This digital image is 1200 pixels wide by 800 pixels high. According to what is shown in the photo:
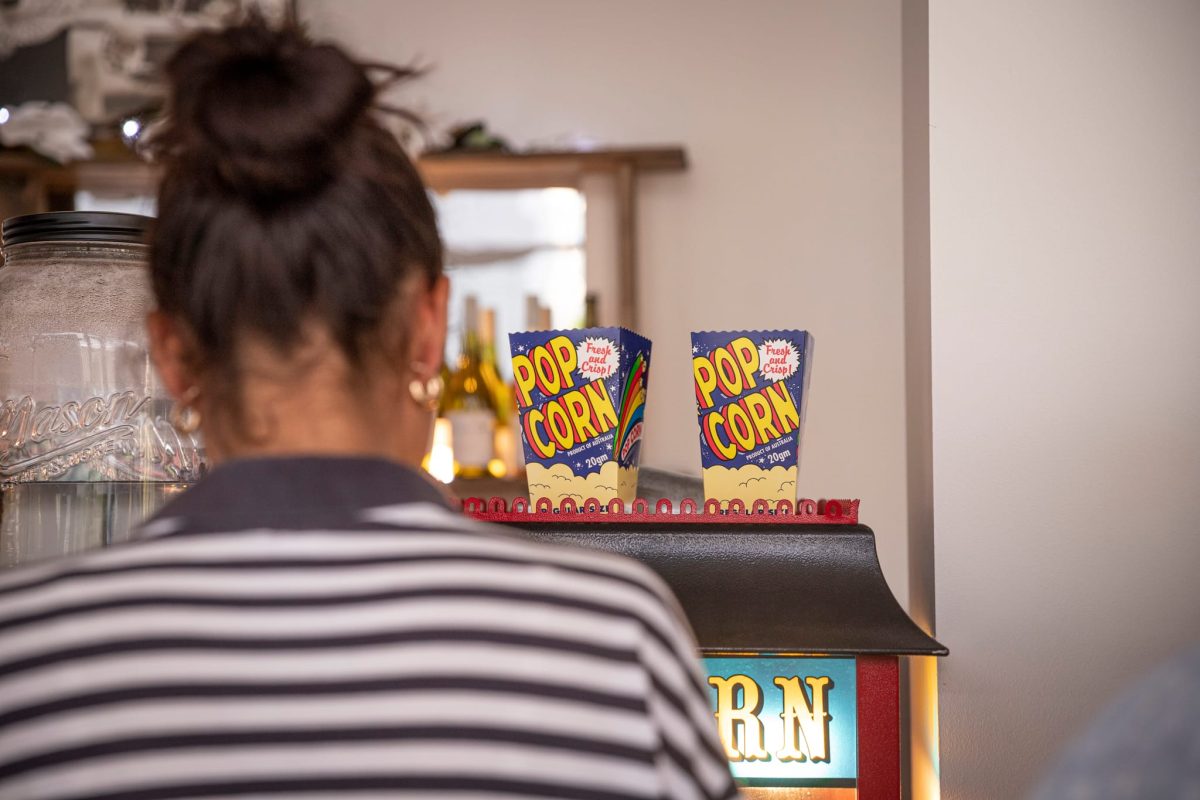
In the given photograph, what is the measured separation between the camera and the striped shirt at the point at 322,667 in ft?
1.70

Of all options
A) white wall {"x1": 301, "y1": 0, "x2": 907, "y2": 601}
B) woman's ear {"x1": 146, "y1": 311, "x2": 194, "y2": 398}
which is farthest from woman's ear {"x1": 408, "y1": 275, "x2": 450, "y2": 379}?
white wall {"x1": 301, "y1": 0, "x2": 907, "y2": 601}

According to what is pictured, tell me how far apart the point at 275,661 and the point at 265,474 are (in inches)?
3.8

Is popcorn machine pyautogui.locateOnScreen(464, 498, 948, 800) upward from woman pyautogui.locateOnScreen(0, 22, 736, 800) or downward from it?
downward

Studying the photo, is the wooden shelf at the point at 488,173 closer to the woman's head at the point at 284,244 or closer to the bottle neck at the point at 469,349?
the bottle neck at the point at 469,349

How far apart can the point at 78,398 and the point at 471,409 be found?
1.75 meters

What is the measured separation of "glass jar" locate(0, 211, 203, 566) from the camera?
3.17ft

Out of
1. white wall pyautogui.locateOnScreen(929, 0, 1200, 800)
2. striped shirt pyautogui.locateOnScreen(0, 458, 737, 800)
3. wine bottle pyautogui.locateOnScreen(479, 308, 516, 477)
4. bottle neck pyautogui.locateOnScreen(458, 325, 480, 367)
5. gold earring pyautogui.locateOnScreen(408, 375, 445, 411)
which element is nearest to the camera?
striped shirt pyautogui.locateOnScreen(0, 458, 737, 800)

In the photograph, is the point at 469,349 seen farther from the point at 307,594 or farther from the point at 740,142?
the point at 307,594

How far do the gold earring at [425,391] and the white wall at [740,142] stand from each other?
1.97m

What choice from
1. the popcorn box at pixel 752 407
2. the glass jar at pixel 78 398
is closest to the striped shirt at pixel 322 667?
the glass jar at pixel 78 398

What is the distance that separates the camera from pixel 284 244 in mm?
543

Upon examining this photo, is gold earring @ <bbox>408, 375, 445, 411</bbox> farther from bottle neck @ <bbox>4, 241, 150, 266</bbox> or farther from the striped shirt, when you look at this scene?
bottle neck @ <bbox>4, 241, 150, 266</bbox>

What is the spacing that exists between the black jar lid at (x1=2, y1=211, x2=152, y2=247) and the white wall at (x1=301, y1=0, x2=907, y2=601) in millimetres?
1716

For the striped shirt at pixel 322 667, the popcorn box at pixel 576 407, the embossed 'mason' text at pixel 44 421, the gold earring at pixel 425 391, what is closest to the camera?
the striped shirt at pixel 322 667
